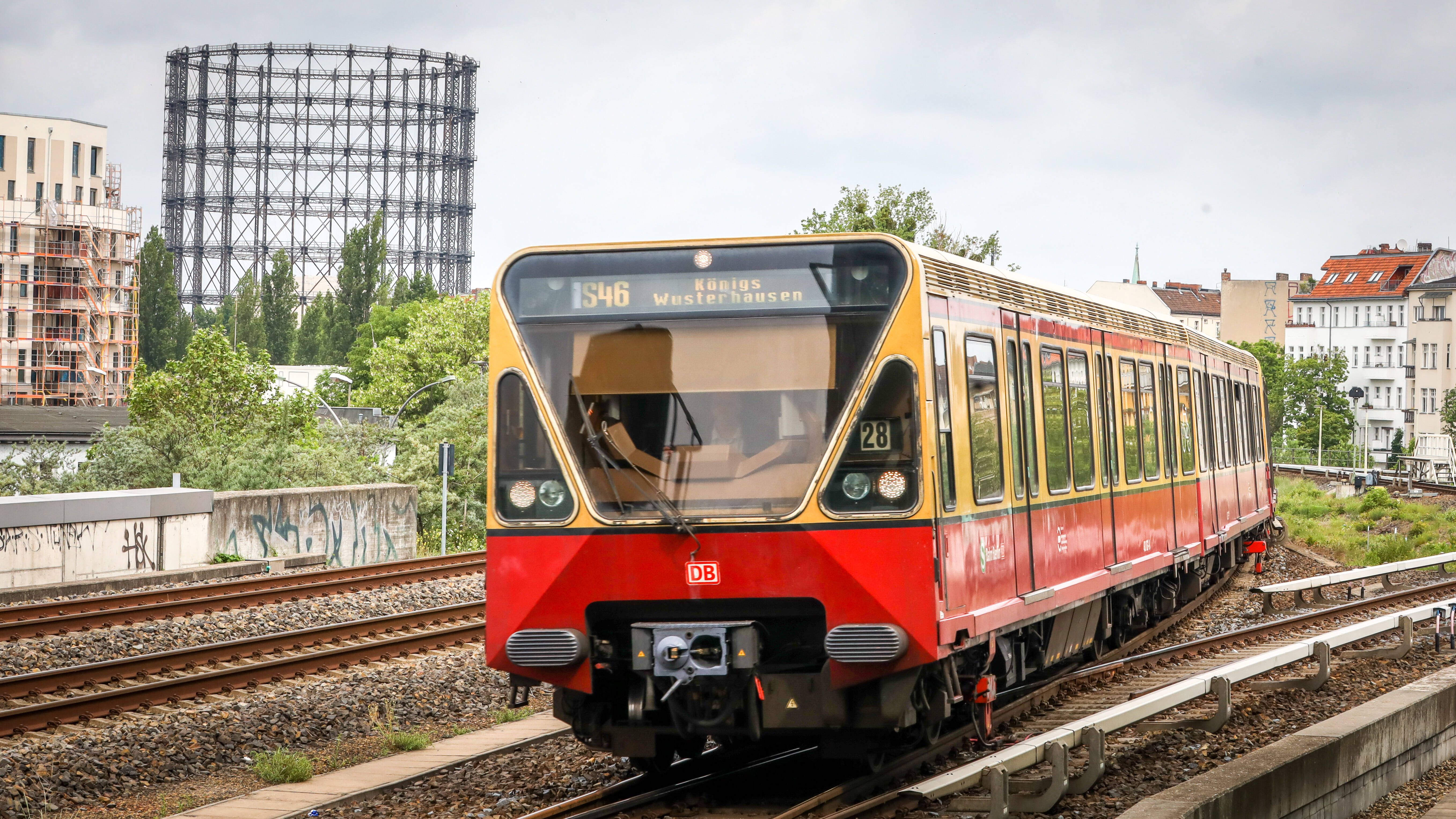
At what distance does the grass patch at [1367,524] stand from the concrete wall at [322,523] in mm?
18313

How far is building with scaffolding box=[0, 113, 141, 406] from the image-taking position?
98.2m

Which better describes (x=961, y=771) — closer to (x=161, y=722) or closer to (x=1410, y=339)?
(x=161, y=722)

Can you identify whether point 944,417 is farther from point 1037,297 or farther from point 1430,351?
point 1430,351

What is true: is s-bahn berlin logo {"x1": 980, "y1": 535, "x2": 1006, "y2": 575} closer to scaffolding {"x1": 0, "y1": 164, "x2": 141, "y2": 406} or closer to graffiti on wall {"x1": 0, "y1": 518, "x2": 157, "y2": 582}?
graffiti on wall {"x1": 0, "y1": 518, "x2": 157, "y2": 582}

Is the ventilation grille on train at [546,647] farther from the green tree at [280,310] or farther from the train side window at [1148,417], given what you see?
the green tree at [280,310]

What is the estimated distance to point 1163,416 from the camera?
15.3m

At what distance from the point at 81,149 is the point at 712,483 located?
113 metres

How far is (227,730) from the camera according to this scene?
39.4ft

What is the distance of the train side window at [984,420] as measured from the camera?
930 cm

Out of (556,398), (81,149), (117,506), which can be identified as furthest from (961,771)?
(81,149)

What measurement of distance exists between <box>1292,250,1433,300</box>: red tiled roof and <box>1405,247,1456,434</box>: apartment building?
111 inches

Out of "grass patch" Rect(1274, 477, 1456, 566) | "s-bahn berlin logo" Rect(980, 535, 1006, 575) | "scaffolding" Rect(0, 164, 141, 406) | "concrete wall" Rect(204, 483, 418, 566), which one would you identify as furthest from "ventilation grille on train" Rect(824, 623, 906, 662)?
"scaffolding" Rect(0, 164, 141, 406)

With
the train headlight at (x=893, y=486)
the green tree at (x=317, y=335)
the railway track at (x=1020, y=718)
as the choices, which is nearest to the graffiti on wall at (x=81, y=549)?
the railway track at (x=1020, y=718)

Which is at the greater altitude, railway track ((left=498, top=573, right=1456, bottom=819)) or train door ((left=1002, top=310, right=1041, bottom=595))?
train door ((left=1002, top=310, right=1041, bottom=595))
